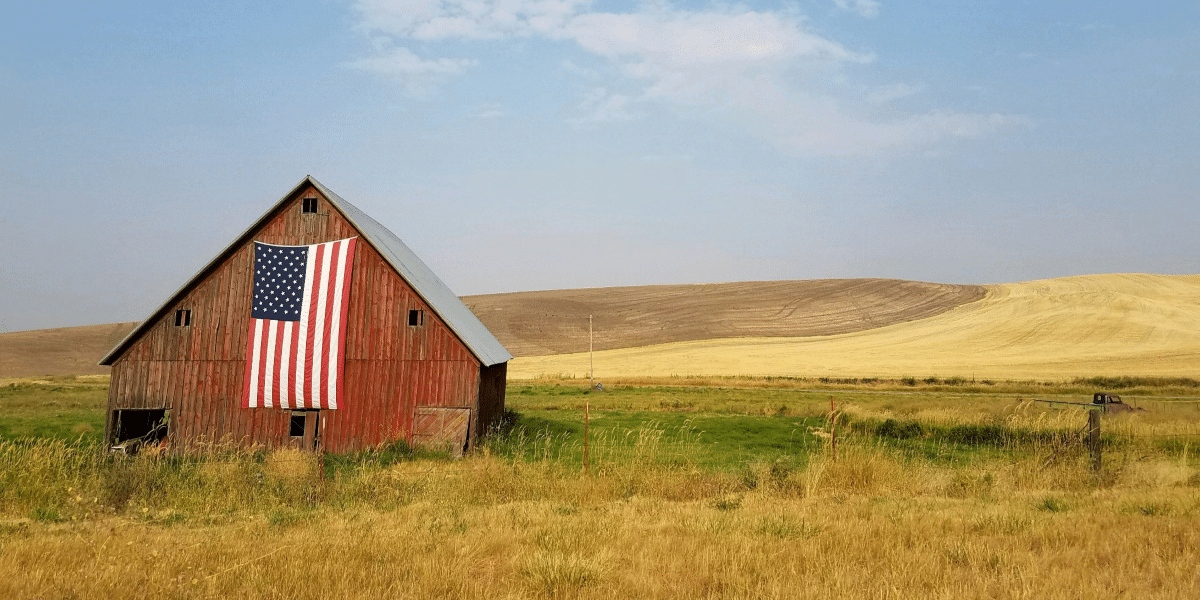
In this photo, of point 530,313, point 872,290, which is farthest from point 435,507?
point 872,290

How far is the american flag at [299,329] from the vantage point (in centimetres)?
2541

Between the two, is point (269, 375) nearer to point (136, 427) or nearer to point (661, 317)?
point (136, 427)

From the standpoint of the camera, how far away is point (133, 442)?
24812mm

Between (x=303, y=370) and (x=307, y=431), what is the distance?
2006 mm

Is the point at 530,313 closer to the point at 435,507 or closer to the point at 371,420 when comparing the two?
the point at 371,420

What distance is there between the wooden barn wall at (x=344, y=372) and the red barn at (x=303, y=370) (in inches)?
1.3

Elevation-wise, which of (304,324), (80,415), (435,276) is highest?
(435,276)

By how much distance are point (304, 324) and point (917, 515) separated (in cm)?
2067

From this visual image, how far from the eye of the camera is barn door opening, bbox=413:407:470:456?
81.2 ft

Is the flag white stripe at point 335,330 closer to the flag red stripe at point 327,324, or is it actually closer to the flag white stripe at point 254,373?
the flag red stripe at point 327,324

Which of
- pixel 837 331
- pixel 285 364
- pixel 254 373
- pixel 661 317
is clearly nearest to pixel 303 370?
pixel 285 364

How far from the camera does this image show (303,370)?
25.5m

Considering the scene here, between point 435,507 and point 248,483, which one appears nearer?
point 435,507

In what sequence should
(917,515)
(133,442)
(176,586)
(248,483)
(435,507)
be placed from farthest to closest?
(133,442) → (248,483) → (435,507) → (917,515) → (176,586)
